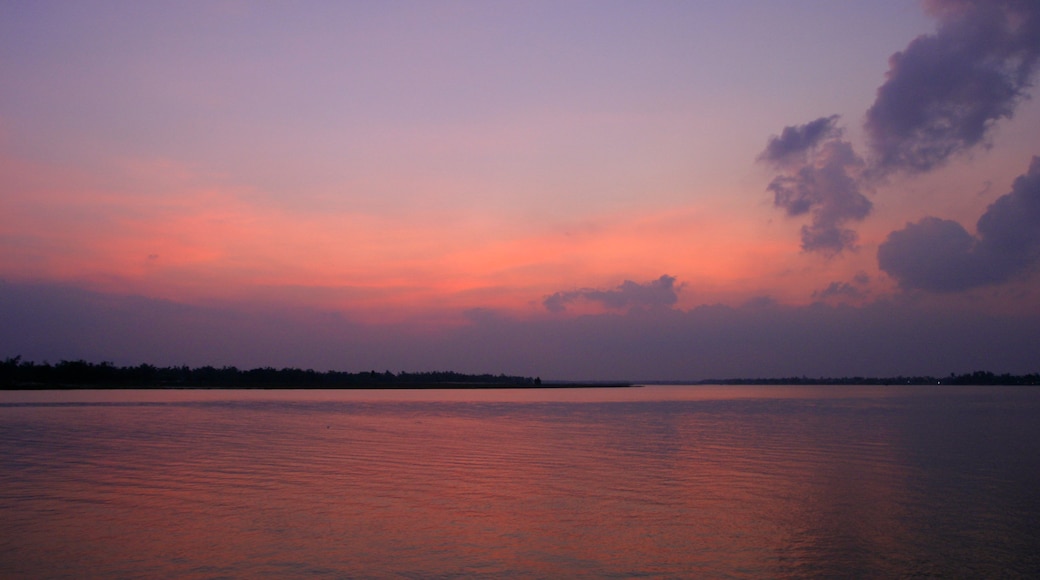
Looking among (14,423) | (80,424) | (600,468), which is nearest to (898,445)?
(600,468)

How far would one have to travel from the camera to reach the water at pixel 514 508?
12609 mm

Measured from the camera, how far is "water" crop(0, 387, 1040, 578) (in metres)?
12.6

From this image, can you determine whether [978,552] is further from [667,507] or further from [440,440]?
[440,440]

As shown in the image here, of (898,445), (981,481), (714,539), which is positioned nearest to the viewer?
(714,539)

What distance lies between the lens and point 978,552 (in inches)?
530

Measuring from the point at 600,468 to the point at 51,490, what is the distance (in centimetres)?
1527

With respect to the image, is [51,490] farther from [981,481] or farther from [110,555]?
[981,481]

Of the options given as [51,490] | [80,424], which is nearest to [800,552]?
[51,490]

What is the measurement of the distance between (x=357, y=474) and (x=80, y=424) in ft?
89.8

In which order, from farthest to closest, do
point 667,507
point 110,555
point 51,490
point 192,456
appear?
point 192,456
point 51,490
point 667,507
point 110,555

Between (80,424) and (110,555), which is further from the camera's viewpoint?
(80,424)

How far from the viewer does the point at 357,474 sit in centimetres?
2270

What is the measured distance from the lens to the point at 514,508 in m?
17.2

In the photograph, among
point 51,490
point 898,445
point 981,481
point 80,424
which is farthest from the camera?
point 80,424
